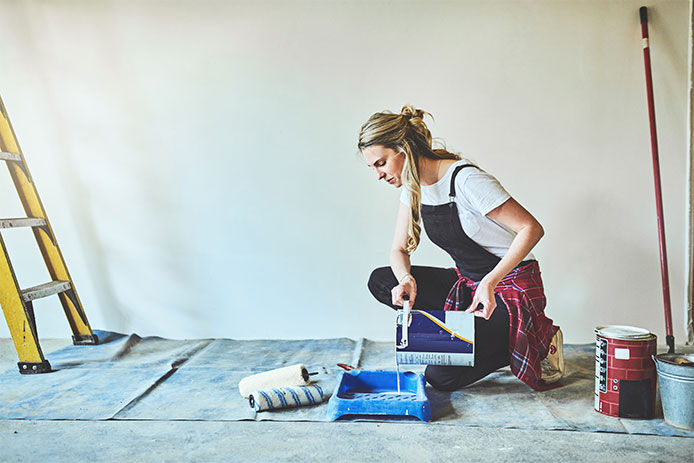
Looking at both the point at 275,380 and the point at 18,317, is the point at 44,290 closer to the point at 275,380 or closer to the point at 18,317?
the point at 18,317

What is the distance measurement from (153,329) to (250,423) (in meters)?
1.35

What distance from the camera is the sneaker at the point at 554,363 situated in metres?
2.25

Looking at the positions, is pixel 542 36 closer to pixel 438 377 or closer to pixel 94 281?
pixel 438 377

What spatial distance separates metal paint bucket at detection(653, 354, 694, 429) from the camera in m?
1.76

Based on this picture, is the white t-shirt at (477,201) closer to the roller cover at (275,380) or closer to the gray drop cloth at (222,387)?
the gray drop cloth at (222,387)

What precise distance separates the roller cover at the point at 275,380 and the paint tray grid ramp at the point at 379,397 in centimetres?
19

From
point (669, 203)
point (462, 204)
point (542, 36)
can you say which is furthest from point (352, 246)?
point (669, 203)

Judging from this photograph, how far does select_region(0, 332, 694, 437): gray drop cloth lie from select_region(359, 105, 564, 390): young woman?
4.7 inches

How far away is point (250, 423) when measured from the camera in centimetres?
192

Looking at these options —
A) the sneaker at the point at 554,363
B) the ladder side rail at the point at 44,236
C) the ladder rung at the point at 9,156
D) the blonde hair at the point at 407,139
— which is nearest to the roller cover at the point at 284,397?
the blonde hair at the point at 407,139

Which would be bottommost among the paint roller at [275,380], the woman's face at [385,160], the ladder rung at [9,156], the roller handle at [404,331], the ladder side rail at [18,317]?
the paint roller at [275,380]

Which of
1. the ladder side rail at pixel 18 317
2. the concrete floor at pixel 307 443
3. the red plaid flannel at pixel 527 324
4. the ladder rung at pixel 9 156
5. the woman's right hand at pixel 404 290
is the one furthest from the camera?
the ladder rung at pixel 9 156

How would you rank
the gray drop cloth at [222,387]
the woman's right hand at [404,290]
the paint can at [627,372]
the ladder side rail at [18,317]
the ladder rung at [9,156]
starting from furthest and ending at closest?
the ladder rung at [9,156], the ladder side rail at [18,317], the woman's right hand at [404,290], the gray drop cloth at [222,387], the paint can at [627,372]

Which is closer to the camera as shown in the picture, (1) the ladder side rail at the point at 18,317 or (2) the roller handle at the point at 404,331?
(2) the roller handle at the point at 404,331
